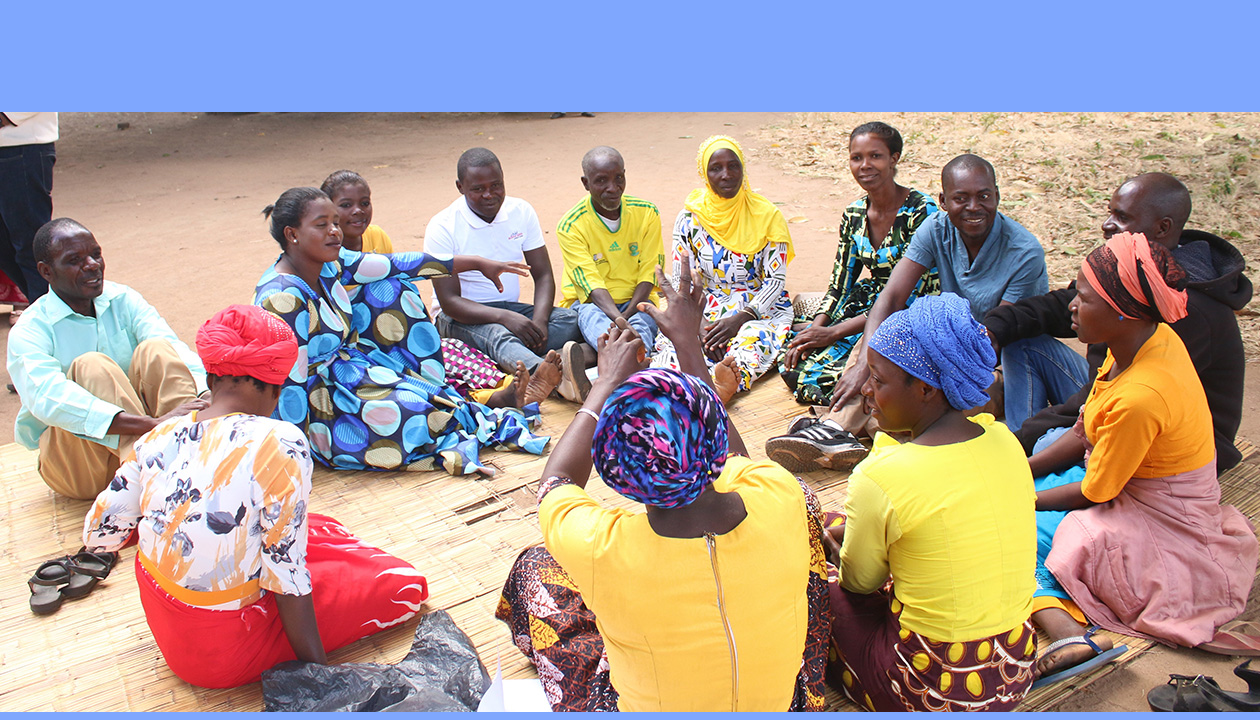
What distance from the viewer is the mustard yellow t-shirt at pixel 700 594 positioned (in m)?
1.97

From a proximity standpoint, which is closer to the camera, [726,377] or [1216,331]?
[1216,331]

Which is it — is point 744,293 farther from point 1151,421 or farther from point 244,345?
point 244,345

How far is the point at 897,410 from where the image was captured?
8.01 ft

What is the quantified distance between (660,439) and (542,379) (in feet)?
9.66

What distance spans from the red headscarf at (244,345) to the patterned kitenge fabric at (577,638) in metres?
0.98

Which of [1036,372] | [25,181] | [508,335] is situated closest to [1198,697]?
[1036,372]

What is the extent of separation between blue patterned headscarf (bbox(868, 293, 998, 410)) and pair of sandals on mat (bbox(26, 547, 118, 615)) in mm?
3014

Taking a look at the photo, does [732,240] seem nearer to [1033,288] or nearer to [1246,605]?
[1033,288]

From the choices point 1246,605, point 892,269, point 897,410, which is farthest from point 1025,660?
point 892,269

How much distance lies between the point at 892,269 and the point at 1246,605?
2.26 metres

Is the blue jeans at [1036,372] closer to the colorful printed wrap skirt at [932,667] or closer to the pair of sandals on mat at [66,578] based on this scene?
the colorful printed wrap skirt at [932,667]

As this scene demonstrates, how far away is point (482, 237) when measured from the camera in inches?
205

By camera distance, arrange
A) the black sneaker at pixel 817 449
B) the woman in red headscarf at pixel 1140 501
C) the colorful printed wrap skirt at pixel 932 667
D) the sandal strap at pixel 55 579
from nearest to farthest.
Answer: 1. the colorful printed wrap skirt at pixel 932 667
2. the woman in red headscarf at pixel 1140 501
3. the sandal strap at pixel 55 579
4. the black sneaker at pixel 817 449

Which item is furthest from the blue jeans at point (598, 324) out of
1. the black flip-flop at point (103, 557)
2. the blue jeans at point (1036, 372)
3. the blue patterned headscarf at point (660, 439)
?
the blue patterned headscarf at point (660, 439)
